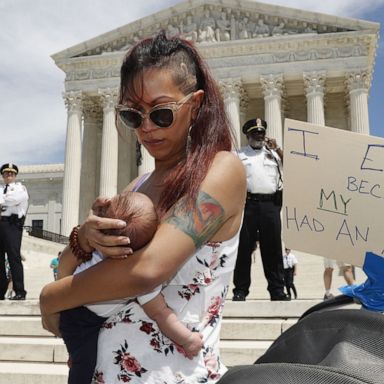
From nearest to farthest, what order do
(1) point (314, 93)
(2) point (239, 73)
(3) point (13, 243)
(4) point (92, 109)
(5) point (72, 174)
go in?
(3) point (13, 243), (1) point (314, 93), (2) point (239, 73), (5) point (72, 174), (4) point (92, 109)

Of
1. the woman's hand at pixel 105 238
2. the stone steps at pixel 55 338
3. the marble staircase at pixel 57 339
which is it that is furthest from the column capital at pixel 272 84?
the woman's hand at pixel 105 238

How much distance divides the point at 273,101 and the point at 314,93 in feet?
8.55

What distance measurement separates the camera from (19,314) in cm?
738

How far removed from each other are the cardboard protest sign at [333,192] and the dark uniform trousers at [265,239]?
17.5 ft

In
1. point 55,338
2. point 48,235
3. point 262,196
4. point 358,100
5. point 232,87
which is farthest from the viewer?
point 48,235

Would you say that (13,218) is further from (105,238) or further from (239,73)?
(239,73)

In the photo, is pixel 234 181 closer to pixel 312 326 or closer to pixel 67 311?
pixel 312 326

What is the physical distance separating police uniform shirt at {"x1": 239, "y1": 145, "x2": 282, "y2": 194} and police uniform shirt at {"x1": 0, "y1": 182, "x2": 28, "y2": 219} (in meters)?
3.75

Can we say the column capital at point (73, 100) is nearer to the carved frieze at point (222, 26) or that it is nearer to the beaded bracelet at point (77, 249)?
the carved frieze at point (222, 26)

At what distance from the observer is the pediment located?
35500 mm

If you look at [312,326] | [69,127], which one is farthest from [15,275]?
[69,127]

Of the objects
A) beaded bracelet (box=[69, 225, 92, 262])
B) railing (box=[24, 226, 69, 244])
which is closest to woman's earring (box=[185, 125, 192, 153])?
beaded bracelet (box=[69, 225, 92, 262])

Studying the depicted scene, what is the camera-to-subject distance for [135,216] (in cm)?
167

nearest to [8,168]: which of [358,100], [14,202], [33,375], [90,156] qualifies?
[14,202]
